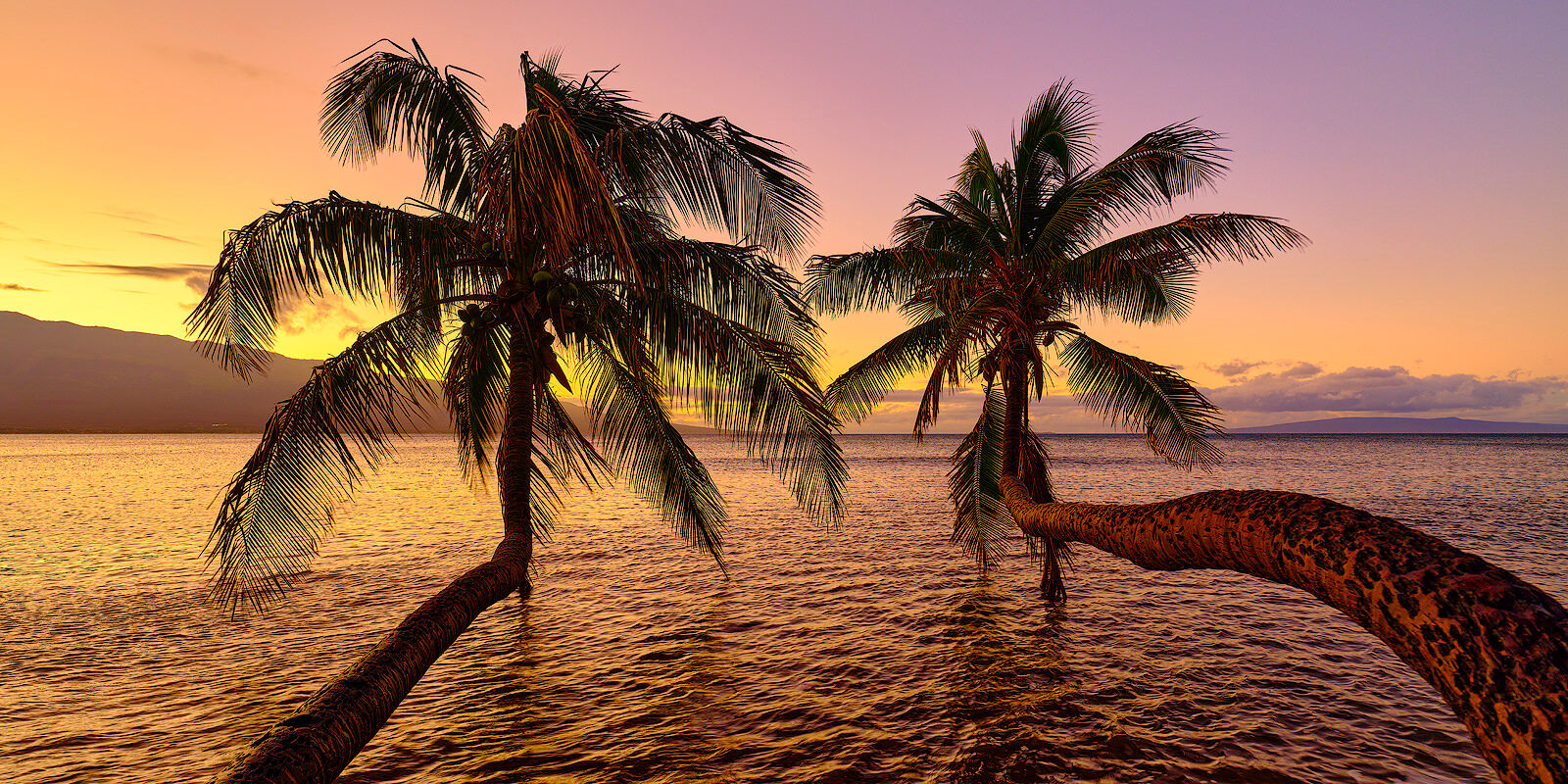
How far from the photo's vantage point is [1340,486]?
34156 mm

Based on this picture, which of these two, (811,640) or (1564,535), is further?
(1564,535)

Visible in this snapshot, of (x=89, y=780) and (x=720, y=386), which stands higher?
(x=720, y=386)

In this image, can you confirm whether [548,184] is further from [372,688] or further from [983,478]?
[983,478]

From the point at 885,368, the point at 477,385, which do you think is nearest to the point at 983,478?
the point at 885,368

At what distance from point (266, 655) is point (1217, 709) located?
13214 mm

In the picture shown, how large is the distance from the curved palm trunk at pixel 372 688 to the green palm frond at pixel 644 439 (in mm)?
2406

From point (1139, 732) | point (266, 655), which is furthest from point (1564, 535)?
point (266, 655)

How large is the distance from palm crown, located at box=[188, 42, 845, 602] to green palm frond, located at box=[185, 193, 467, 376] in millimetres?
20

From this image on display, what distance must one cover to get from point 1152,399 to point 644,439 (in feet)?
25.9

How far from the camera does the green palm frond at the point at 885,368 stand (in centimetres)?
1111

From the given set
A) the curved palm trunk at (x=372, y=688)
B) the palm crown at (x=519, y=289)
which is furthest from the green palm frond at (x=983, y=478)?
the curved palm trunk at (x=372, y=688)

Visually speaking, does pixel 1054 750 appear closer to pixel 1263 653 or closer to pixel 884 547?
pixel 1263 653

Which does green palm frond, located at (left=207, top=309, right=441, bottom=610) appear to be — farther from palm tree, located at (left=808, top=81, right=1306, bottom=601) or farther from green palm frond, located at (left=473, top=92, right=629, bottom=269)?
palm tree, located at (left=808, top=81, right=1306, bottom=601)

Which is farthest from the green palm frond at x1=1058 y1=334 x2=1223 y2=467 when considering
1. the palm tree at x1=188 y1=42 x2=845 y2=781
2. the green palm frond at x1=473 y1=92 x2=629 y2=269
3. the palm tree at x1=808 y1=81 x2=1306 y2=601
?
the green palm frond at x1=473 y1=92 x2=629 y2=269
